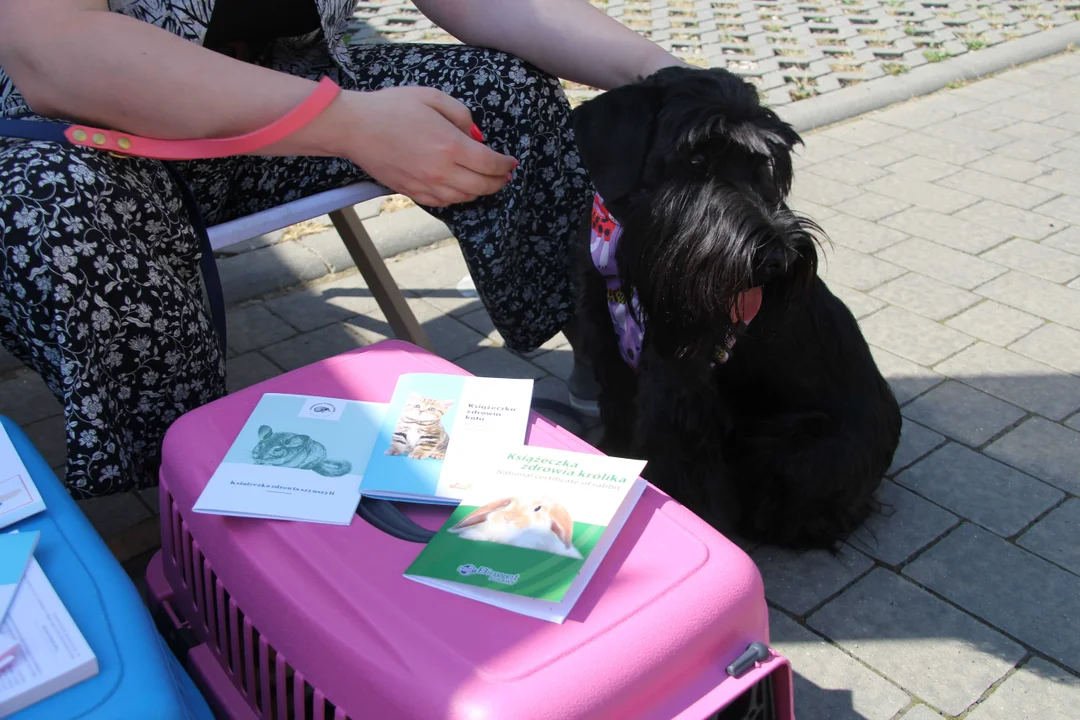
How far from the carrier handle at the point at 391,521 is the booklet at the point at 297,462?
0.02 m

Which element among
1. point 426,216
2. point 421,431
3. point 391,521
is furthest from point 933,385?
point 426,216

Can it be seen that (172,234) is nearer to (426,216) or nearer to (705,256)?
(705,256)

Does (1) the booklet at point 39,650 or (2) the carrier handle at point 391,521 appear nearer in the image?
(1) the booklet at point 39,650

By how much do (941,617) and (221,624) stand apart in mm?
1448

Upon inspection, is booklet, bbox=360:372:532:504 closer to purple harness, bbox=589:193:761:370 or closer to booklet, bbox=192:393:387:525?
booklet, bbox=192:393:387:525

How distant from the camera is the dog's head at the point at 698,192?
1708 millimetres

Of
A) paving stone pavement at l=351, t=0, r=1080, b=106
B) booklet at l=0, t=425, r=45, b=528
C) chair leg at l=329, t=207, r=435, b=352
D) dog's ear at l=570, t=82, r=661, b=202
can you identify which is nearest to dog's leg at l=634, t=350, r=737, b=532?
dog's ear at l=570, t=82, r=661, b=202

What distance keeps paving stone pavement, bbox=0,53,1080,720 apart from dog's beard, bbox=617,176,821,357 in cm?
66

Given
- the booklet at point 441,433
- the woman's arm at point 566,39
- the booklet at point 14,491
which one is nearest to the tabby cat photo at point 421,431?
the booklet at point 441,433

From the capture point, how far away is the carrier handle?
1503 mm

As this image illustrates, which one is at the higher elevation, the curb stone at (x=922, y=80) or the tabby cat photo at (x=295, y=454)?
the tabby cat photo at (x=295, y=454)

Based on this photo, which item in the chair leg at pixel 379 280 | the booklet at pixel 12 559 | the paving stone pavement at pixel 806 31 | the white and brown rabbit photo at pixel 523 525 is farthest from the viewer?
the paving stone pavement at pixel 806 31

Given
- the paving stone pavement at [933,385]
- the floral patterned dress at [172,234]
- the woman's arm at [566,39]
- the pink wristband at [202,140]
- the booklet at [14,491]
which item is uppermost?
the woman's arm at [566,39]

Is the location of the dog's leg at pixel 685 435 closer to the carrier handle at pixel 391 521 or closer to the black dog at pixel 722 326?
the black dog at pixel 722 326
